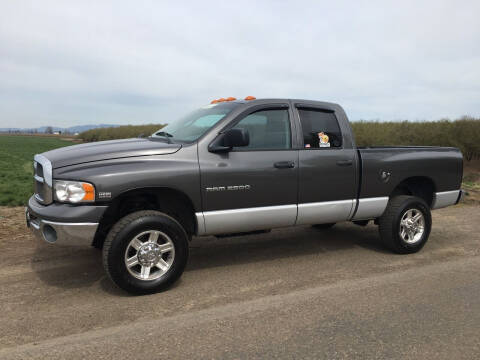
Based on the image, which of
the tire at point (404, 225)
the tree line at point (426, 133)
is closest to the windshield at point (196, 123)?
the tire at point (404, 225)

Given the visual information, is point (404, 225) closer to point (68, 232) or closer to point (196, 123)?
point (196, 123)

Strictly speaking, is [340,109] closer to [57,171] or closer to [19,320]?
[57,171]

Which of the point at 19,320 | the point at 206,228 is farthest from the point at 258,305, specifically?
the point at 19,320

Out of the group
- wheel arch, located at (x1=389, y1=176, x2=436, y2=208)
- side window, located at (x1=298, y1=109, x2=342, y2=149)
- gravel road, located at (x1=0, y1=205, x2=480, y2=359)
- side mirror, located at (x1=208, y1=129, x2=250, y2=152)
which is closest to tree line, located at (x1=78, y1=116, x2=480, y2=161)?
wheel arch, located at (x1=389, y1=176, x2=436, y2=208)

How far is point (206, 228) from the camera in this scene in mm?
4309

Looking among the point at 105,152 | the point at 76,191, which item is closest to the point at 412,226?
the point at 105,152

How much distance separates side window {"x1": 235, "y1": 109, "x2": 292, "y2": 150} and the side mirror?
30 cm

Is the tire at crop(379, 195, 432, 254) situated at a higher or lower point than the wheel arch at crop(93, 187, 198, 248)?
lower

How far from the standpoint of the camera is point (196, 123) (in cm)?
481

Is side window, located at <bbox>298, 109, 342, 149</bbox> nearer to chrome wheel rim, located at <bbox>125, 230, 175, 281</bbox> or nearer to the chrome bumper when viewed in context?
chrome wheel rim, located at <bbox>125, 230, 175, 281</bbox>

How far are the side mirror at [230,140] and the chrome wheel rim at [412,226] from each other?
2600 mm

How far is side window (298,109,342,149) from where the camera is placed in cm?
493

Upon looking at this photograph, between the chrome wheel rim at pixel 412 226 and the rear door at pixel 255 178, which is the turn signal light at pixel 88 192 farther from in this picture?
the chrome wheel rim at pixel 412 226

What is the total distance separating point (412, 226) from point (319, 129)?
1896 mm
